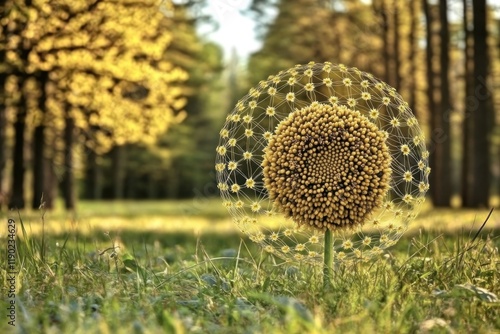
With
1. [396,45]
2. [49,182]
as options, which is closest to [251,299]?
[396,45]

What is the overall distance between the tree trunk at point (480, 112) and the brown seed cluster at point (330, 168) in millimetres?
12069

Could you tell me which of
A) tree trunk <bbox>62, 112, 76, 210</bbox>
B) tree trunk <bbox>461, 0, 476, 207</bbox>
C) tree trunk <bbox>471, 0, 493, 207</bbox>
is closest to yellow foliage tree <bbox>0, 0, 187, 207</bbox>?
tree trunk <bbox>62, 112, 76, 210</bbox>

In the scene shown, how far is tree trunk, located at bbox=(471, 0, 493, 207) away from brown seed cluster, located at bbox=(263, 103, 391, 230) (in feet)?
39.6

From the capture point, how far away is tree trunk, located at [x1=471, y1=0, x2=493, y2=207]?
626 inches

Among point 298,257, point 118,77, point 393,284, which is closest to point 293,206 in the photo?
point 298,257

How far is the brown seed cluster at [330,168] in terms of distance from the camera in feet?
15.8

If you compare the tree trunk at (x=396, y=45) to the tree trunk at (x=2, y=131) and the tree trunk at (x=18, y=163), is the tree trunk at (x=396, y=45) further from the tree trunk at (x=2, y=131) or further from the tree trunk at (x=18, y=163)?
the tree trunk at (x=2, y=131)

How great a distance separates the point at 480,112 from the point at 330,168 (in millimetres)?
13182

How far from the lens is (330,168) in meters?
4.84

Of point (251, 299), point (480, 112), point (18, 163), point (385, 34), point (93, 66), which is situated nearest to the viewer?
point (251, 299)

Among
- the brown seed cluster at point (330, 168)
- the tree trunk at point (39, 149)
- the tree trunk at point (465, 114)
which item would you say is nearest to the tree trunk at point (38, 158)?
the tree trunk at point (39, 149)

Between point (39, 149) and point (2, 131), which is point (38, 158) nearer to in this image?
point (39, 149)

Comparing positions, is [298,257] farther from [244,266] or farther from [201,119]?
[201,119]

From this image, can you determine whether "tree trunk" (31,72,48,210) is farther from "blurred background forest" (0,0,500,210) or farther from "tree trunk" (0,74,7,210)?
"tree trunk" (0,74,7,210)
